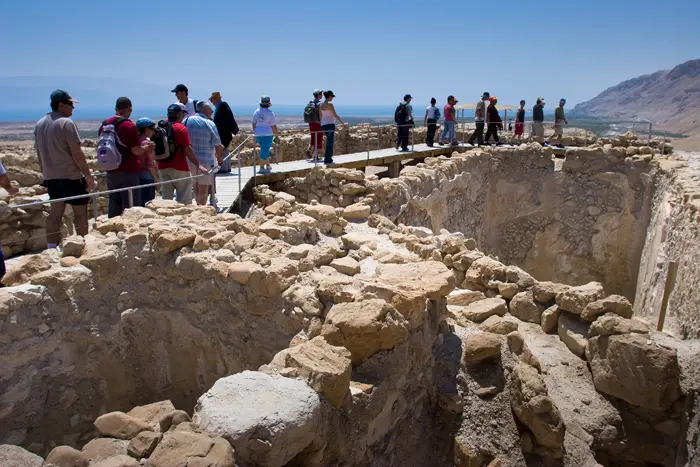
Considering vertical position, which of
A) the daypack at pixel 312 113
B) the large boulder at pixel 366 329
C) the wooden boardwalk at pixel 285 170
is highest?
the daypack at pixel 312 113

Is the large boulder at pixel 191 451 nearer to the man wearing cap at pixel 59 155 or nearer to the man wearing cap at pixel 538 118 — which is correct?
the man wearing cap at pixel 59 155

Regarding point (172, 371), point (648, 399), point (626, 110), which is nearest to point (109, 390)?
point (172, 371)

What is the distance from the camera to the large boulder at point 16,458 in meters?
2.47

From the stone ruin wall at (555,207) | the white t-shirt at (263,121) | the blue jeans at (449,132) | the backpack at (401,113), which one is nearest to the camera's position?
the white t-shirt at (263,121)

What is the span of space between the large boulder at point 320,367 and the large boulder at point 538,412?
1803 millimetres

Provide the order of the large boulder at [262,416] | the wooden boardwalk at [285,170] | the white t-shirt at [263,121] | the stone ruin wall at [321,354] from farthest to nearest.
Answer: the white t-shirt at [263,121]
the wooden boardwalk at [285,170]
the stone ruin wall at [321,354]
the large boulder at [262,416]

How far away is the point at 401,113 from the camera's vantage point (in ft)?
45.6

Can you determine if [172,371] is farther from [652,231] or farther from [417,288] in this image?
[652,231]

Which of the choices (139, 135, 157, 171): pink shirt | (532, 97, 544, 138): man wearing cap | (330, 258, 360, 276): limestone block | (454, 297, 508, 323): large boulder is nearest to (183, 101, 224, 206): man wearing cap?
(139, 135, 157, 171): pink shirt

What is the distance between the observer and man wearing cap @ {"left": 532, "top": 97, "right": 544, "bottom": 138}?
15.9m

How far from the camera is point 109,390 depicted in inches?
186

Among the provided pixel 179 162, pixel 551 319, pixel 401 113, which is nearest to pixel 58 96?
pixel 179 162

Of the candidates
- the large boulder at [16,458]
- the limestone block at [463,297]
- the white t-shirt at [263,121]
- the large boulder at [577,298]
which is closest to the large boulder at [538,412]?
the limestone block at [463,297]

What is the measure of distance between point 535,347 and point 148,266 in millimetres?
4130
